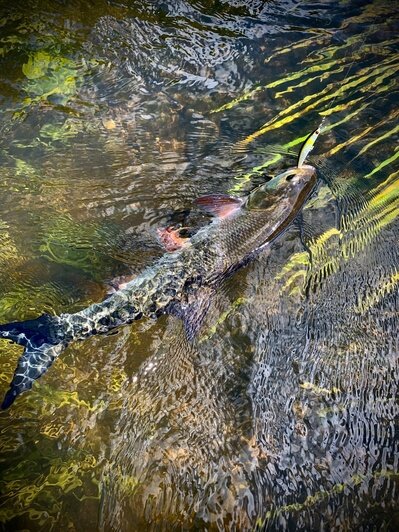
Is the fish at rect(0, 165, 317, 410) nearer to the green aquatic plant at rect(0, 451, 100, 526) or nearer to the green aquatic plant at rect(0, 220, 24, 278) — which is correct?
the green aquatic plant at rect(0, 451, 100, 526)

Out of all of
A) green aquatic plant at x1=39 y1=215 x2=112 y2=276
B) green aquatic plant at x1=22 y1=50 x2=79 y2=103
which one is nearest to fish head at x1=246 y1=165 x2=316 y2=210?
green aquatic plant at x1=39 y1=215 x2=112 y2=276

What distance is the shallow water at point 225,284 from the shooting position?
311 cm

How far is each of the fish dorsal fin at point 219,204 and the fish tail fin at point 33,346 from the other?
171 cm

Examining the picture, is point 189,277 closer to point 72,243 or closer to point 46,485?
point 72,243

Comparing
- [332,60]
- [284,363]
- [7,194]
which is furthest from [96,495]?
[332,60]

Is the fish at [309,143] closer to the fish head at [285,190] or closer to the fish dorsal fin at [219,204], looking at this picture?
the fish head at [285,190]

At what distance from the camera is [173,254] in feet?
13.0

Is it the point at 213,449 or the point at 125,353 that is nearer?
the point at 213,449

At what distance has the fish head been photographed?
14.0ft

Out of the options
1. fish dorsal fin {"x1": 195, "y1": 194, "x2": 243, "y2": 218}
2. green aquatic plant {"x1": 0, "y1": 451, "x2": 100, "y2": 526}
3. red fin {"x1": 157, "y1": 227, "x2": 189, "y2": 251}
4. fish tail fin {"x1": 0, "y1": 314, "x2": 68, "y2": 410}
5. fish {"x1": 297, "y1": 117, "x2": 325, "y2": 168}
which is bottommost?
green aquatic plant {"x1": 0, "y1": 451, "x2": 100, "y2": 526}

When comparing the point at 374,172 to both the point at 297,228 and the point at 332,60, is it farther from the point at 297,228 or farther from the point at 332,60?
the point at 332,60

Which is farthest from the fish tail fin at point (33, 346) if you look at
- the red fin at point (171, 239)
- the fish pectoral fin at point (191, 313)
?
the red fin at point (171, 239)

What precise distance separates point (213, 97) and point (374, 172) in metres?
1.91

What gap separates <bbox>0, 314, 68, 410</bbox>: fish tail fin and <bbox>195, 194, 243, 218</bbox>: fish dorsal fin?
171 centimetres
